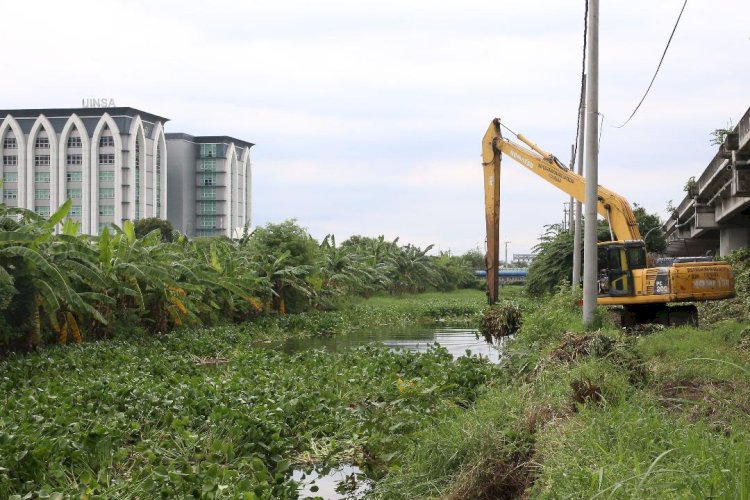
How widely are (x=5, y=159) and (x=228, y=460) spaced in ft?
332

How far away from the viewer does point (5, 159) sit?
103375mm

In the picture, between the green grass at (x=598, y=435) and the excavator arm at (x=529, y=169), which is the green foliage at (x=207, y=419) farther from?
the excavator arm at (x=529, y=169)

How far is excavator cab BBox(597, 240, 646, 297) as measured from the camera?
23.8 m

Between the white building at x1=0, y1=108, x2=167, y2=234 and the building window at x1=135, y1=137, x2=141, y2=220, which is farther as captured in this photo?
the building window at x1=135, y1=137, x2=141, y2=220

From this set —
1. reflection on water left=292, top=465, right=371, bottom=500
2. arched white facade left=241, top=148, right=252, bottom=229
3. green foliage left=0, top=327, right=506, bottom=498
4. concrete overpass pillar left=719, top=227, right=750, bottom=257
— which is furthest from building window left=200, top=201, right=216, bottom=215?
reflection on water left=292, top=465, right=371, bottom=500

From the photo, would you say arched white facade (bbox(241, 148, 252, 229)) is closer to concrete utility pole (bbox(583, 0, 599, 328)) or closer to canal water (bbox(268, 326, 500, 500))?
canal water (bbox(268, 326, 500, 500))

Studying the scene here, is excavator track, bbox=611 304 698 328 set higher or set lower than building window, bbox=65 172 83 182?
lower

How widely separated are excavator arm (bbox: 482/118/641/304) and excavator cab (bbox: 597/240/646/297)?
166cm

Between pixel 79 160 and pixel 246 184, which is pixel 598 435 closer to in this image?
pixel 79 160

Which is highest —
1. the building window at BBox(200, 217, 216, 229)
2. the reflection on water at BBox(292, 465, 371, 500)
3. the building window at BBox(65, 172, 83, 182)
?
the building window at BBox(65, 172, 83, 182)

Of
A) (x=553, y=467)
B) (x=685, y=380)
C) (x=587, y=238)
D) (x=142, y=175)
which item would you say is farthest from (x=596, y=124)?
(x=142, y=175)

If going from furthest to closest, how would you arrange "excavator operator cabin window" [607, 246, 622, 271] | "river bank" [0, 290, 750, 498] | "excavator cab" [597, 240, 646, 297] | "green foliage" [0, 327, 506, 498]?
"excavator operator cabin window" [607, 246, 622, 271], "excavator cab" [597, 240, 646, 297], "green foliage" [0, 327, 506, 498], "river bank" [0, 290, 750, 498]

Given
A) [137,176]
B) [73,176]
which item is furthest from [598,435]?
[73,176]

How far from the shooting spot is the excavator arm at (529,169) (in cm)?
2584
